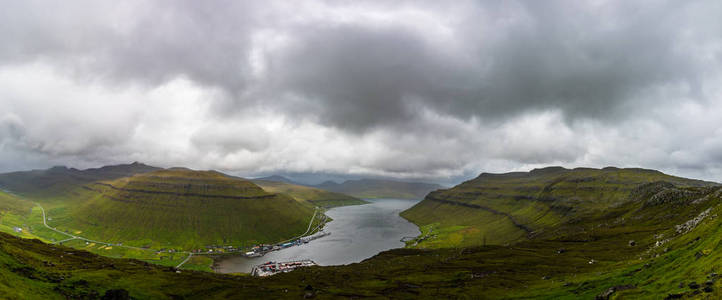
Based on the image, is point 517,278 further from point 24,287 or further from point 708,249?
point 24,287

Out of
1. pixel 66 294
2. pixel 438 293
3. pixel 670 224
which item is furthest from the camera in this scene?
pixel 670 224

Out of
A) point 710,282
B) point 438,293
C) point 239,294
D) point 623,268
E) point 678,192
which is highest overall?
point 678,192

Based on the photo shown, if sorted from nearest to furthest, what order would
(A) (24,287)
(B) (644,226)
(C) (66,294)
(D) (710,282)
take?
1. (D) (710,282)
2. (A) (24,287)
3. (C) (66,294)
4. (B) (644,226)

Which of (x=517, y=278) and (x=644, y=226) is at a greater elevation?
(x=644, y=226)

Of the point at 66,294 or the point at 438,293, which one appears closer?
the point at 66,294

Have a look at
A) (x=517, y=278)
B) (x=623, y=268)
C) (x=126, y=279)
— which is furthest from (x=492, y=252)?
(x=126, y=279)

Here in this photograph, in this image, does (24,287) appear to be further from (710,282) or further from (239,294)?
(710,282)
